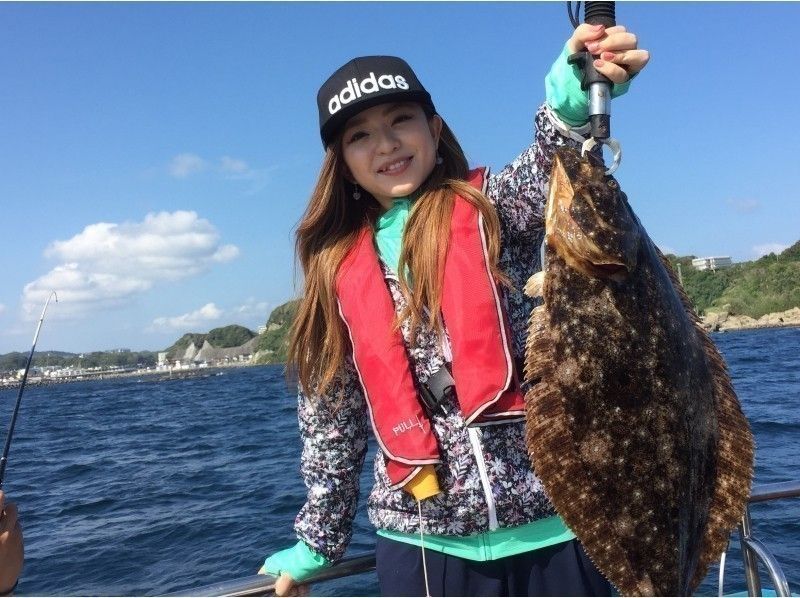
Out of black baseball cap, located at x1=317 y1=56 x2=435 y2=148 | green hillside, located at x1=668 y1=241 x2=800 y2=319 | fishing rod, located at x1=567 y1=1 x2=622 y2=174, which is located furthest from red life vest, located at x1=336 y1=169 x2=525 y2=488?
green hillside, located at x1=668 y1=241 x2=800 y2=319

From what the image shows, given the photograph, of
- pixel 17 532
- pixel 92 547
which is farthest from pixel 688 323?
pixel 92 547

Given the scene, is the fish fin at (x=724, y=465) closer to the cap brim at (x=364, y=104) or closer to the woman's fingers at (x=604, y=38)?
the woman's fingers at (x=604, y=38)

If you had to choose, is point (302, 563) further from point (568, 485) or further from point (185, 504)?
point (185, 504)

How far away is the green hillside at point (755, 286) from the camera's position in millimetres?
80938

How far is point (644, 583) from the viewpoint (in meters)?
2.10

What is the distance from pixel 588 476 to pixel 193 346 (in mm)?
190271

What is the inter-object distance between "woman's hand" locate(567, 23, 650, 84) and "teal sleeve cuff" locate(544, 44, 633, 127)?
69 mm

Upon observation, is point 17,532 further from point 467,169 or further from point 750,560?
point 750,560

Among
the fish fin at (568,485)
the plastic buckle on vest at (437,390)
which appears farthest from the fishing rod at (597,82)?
the plastic buckle on vest at (437,390)

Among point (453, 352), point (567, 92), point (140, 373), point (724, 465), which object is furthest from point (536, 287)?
point (140, 373)

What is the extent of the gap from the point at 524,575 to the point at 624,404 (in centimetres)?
78

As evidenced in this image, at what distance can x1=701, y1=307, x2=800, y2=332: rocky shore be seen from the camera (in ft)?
266

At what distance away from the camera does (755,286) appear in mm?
85188

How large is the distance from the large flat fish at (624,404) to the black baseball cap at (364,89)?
27.4 inches
